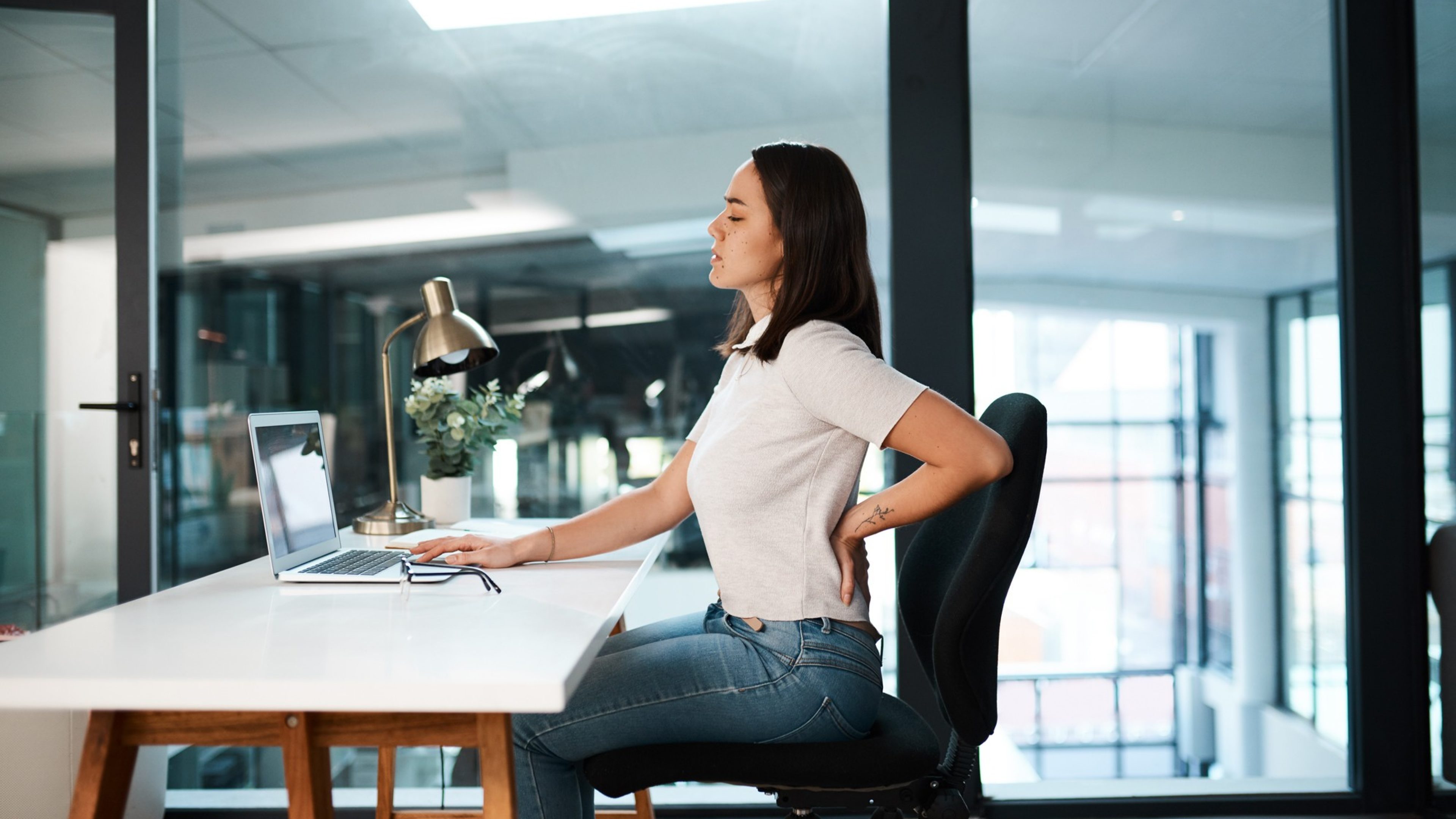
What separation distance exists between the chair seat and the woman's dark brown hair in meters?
0.53

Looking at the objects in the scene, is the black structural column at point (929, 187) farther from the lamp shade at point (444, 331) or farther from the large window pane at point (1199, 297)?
the lamp shade at point (444, 331)

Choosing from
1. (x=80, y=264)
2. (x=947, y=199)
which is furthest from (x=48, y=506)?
(x=947, y=199)

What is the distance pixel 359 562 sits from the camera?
1.54 meters

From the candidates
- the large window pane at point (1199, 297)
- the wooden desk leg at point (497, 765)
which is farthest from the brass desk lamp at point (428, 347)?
the large window pane at point (1199, 297)

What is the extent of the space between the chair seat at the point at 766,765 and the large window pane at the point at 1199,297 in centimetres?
121

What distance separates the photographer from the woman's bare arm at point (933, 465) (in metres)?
1.22

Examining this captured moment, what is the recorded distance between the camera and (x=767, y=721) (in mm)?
1223

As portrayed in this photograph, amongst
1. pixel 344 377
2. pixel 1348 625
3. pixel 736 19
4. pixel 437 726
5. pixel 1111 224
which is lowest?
pixel 1348 625

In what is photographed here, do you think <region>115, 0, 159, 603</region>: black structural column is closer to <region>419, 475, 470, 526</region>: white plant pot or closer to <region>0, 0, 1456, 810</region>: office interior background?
<region>0, 0, 1456, 810</region>: office interior background

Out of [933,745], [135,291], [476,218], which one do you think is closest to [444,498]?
[476,218]

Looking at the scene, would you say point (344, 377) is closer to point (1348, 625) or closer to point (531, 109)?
point (531, 109)

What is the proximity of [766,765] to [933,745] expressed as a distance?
0.24m

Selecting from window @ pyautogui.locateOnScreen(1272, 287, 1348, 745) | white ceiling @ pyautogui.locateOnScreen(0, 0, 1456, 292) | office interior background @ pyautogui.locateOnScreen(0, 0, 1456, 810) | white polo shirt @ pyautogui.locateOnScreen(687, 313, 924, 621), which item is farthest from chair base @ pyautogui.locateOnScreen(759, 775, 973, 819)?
window @ pyautogui.locateOnScreen(1272, 287, 1348, 745)

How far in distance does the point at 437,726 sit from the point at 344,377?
5.48ft
